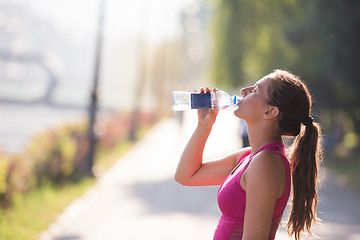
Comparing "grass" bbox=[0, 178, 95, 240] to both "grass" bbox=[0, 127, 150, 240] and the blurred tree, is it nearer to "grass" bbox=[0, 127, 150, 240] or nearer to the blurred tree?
"grass" bbox=[0, 127, 150, 240]

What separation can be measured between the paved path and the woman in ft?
18.8

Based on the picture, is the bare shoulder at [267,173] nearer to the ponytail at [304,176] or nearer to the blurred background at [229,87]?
the ponytail at [304,176]

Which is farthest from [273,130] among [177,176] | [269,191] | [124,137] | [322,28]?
[124,137]

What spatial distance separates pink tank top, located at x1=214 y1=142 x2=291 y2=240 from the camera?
2.56 meters

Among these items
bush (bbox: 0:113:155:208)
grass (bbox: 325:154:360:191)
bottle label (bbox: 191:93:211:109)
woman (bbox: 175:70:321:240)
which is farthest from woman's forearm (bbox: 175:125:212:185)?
grass (bbox: 325:154:360:191)

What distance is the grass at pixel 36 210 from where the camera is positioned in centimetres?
794

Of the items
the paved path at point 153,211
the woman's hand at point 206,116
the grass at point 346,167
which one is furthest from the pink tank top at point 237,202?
the grass at point 346,167

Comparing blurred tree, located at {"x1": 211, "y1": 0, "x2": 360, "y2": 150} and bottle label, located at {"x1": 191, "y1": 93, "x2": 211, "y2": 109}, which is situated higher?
blurred tree, located at {"x1": 211, "y1": 0, "x2": 360, "y2": 150}

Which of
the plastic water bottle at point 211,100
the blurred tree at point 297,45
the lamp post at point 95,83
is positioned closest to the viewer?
the plastic water bottle at point 211,100

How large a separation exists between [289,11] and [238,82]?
325 cm

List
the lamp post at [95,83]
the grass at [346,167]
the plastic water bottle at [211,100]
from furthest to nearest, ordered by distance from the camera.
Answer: the grass at [346,167] → the lamp post at [95,83] → the plastic water bottle at [211,100]

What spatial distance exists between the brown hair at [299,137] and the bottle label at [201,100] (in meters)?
0.41

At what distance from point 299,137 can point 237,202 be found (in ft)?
1.76

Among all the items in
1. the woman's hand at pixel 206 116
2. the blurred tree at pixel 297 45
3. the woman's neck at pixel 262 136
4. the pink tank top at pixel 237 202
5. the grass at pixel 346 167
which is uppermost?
the blurred tree at pixel 297 45
